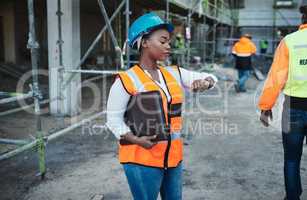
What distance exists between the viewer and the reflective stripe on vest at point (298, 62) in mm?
3088

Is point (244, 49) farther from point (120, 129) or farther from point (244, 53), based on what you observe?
point (120, 129)

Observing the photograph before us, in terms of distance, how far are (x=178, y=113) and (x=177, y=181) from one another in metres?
0.43

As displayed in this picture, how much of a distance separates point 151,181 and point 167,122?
0.35 meters

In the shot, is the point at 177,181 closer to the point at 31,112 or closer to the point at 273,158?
the point at 273,158

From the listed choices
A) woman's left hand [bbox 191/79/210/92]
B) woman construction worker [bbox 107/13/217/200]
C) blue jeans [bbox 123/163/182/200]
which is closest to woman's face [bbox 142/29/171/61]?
woman construction worker [bbox 107/13/217/200]

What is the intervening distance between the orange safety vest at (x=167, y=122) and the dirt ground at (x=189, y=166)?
1.60 metres

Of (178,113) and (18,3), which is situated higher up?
(18,3)

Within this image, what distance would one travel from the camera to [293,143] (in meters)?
3.23

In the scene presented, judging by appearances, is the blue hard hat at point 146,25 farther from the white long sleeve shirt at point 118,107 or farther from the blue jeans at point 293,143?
the blue jeans at point 293,143

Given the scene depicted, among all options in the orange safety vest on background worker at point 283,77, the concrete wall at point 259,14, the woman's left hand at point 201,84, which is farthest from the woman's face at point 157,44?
the concrete wall at point 259,14

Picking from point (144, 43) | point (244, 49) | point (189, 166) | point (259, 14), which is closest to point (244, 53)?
point (244, 49)

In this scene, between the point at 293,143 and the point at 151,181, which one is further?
the point at 293,143

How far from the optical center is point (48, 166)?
459 centimetres

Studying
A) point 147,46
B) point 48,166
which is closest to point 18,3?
point 48,166
